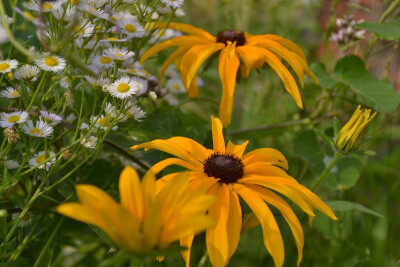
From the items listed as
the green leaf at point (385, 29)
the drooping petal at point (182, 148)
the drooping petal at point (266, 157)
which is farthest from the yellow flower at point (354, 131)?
the green leaf at point (385, 29)

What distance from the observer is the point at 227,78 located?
2.70ft

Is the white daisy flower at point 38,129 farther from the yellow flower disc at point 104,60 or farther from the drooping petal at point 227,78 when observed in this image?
the drooping petal at point 227,78

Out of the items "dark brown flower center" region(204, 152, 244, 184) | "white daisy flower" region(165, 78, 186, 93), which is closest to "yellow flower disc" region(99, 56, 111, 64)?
"dark brown flower center" region(204, 152, 244, 184)

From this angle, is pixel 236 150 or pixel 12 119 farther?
pixel 236 150

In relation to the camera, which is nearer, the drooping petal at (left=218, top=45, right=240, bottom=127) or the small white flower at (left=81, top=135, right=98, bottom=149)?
the small white flower at (left=81, top=135, right=98, bottom=149)

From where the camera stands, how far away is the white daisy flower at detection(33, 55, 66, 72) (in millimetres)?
643

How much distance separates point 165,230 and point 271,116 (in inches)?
45.9

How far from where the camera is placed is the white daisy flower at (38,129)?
62 cm

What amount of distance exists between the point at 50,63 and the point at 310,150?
0.65m

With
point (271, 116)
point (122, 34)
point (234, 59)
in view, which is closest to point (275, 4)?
point (271, 116)

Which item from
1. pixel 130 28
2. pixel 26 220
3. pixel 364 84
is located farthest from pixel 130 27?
pixel 364 84

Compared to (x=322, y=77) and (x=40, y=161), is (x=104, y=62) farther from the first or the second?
(x=322, y=77)

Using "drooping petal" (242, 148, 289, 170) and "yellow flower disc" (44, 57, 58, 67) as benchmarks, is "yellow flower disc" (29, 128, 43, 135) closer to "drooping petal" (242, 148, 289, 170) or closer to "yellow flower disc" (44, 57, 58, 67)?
"yellow flower disc" (44, 57, 58, 67)

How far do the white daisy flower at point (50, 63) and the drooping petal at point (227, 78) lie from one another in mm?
277
